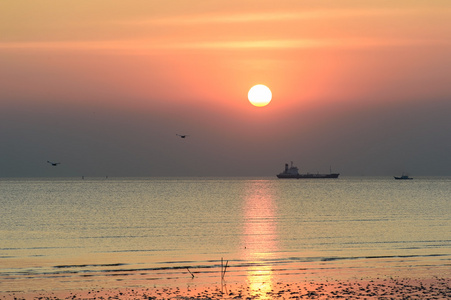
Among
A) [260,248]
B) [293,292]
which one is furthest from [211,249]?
[293,292]

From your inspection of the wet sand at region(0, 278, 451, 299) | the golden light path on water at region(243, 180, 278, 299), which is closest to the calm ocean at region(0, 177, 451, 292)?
the golden light path on water at region(243, 180, 278, 299)

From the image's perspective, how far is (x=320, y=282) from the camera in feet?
150

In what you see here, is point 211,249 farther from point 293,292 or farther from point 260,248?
point 293,292

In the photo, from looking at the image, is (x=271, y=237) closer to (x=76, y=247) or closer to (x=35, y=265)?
(x=76, y=247)

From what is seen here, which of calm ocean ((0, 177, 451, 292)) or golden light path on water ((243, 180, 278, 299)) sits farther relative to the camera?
calm ocean ((0, 177, 451, 292))

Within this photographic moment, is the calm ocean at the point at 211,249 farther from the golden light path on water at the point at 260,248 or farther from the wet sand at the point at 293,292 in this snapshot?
the wet sand at the point at 293,292

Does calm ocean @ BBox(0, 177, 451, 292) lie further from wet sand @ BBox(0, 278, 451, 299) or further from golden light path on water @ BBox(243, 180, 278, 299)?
wet sand @ BBox(0, 278, 451, 299)

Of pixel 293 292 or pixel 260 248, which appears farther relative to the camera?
pixel 260 248

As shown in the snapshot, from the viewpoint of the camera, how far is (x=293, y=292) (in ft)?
135

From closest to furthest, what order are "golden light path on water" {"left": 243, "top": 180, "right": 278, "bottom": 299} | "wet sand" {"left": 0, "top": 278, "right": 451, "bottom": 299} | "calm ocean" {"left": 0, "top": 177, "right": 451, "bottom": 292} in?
"wet sand" {"left": 0, "top": 278, "right": 451, "bottom": 299}
"golden light path on water" {"left": 243, "top": 180, "right": 278, "bottom": 299}
"calm ocean" {"left": 0, "top": 177, "right": 451, "bottom": 292}

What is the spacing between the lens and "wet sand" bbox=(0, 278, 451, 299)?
130 feet

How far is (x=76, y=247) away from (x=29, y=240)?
35.2 feet

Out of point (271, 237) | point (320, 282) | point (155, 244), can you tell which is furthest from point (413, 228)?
point (320, 282)

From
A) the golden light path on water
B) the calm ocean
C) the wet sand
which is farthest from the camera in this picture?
the calm ocean
